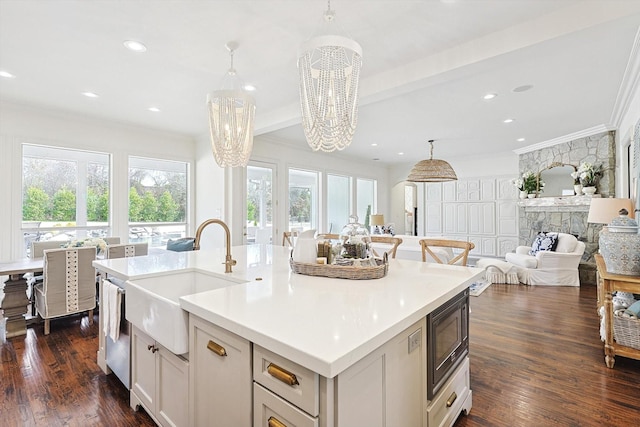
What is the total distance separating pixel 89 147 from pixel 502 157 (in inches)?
334

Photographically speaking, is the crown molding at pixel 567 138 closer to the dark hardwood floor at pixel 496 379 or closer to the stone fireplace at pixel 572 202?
the stone fireplace at pixel 572 202

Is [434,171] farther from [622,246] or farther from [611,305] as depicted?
[611,305]

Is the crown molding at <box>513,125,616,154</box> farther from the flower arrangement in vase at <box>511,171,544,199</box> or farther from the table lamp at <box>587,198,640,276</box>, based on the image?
the table lamp at <box>587,198,640,276</box>

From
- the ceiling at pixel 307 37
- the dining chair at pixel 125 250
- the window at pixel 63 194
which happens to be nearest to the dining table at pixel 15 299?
the dining chair at pixel 125 250

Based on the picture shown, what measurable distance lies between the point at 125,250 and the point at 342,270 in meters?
3.09


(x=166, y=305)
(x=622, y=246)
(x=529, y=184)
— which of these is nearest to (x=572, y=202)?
(x=529, y=184)

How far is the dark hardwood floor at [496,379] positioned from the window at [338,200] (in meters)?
4.66

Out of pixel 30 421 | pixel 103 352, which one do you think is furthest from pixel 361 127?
pixel 30 421

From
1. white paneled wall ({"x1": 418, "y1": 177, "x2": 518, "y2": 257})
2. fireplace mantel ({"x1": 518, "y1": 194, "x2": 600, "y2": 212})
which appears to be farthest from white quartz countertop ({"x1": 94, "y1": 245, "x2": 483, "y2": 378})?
white paneled wall ({"x1": 418, "y1": 177, "x2": 518, "y2": 257})

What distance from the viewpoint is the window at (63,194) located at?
14.4 feet

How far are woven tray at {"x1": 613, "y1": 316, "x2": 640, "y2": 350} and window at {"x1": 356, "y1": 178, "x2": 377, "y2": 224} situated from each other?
252 inches

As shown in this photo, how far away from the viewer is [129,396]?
7.21ft

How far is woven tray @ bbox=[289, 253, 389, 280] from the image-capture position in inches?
71.2

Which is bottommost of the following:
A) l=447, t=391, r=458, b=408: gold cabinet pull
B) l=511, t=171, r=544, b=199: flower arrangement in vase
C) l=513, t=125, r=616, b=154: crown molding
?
l=447, t=391, r=458, b=408: gold cabinet pull
